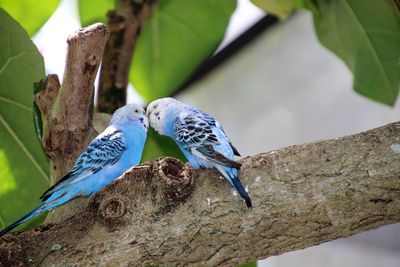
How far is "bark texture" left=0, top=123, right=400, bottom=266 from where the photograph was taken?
1.62 meters

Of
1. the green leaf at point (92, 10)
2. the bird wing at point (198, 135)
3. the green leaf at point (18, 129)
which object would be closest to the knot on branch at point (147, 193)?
the bird wing at point (198, 135)

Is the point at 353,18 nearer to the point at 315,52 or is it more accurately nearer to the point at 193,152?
the point at 193,152

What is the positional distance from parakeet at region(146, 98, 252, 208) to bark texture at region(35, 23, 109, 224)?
7.7 inches

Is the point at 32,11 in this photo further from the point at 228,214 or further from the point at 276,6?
the point at 228,214

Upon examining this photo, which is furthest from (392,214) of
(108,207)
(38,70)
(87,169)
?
(38,70)

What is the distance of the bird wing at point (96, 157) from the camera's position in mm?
1812

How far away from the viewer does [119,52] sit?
251 cm

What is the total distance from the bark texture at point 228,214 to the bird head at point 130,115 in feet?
1.25

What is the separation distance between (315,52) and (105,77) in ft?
6.25

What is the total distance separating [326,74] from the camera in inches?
159

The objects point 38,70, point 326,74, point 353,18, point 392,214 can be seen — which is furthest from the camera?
point 326,74

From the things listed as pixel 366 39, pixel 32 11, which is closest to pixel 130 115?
pixel 32 11

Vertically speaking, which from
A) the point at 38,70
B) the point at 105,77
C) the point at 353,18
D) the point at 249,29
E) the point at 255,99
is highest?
the point at 38,70

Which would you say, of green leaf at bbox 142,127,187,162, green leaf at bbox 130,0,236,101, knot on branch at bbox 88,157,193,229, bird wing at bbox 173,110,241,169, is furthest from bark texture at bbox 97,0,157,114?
knot on branch at bbox 88,157,193,229
